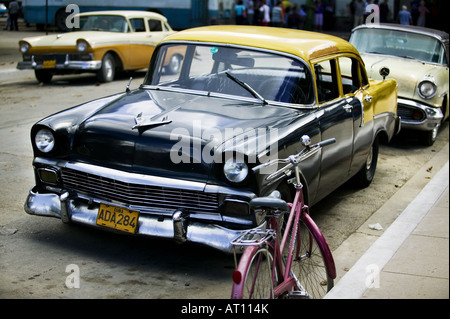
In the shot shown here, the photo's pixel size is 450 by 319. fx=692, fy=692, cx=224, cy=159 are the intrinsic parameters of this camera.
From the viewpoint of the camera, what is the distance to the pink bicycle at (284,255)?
11.3 feet

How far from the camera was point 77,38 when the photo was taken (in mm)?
14391

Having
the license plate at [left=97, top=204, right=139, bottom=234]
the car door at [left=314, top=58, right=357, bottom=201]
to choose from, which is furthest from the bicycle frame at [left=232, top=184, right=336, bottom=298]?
the car door at [left=314, top=58, right=357, bottom=201]

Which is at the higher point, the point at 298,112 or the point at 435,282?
the point at 298,112

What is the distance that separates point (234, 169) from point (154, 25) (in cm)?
1205

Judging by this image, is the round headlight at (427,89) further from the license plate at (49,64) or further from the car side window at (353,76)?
the license plate at (49,64)

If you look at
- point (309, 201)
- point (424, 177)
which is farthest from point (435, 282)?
point (424, 177)

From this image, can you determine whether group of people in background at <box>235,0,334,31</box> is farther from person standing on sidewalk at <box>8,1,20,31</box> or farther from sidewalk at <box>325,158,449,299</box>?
sidewalk at <box>325,158,449,299</box>

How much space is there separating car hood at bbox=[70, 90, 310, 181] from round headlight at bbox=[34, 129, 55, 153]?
0.21m

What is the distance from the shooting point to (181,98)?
6.01 meters

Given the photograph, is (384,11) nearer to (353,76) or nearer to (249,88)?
(353,76)

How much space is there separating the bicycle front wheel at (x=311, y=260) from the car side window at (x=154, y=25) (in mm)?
12416

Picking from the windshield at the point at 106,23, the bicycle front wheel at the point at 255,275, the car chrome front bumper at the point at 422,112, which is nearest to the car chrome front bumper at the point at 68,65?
the windshield at the point at 106,23

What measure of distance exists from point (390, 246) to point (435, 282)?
0.76 metres
